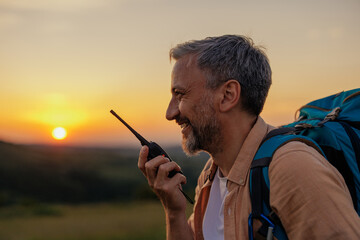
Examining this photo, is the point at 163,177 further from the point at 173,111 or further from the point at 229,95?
the point at 229,95

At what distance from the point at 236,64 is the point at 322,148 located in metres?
0.82

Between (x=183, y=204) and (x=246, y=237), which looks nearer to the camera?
(x=246, y=237)

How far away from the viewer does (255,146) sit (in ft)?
8.58

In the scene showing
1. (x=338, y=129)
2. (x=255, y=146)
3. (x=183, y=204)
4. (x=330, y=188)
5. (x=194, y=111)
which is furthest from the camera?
(x=183, y=204)

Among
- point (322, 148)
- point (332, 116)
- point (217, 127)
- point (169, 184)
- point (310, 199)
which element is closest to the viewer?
point (310, 199)

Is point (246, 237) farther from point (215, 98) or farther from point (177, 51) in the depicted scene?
point (177, 51)

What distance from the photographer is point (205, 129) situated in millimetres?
2764

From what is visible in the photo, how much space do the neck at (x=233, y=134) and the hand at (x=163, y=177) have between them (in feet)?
1.20

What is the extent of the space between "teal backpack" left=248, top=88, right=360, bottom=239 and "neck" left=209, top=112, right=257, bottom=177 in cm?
27

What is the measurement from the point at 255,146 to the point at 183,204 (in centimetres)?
80

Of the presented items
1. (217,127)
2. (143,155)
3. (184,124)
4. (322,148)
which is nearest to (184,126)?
(184,124)

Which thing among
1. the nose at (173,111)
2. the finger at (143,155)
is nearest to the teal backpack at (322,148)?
the nose at (173,111)

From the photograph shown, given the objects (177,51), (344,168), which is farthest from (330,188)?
(177,51)

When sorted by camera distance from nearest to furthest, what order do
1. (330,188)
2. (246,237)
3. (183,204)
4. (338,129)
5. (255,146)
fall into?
(330,188) → (246,237) → (338,129) → (255,146) → (183,204)
